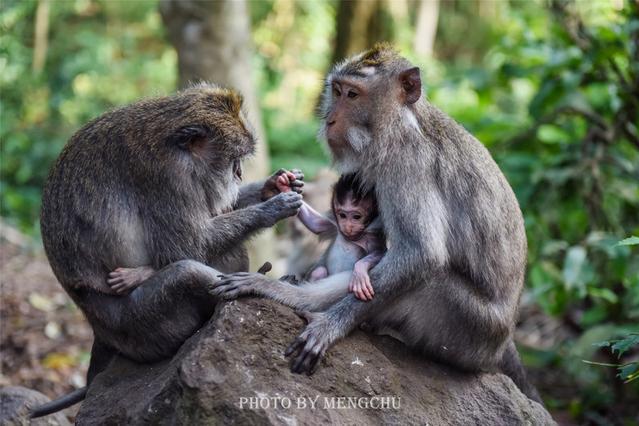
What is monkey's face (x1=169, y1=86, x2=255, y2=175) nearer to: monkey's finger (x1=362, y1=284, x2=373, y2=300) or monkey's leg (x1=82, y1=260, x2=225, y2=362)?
monkey's leg (x1=82, y1=260, x2=225, y2=362)

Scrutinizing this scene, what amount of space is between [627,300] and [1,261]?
755 centimetres

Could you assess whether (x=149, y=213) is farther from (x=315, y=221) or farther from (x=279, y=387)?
(x=279, y=387)

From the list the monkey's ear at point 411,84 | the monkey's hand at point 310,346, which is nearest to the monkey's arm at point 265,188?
the monkey's ear at point 411,84

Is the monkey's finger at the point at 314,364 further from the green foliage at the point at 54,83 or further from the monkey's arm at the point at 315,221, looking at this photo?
the green foliage at the point at 54,83

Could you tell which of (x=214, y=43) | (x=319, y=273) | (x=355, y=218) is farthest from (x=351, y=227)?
(x=214, y=43)

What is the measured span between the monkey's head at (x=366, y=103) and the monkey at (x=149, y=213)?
0.45m

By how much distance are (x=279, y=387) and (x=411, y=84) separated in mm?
2058

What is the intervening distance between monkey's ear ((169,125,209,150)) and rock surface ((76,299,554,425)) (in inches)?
43.5

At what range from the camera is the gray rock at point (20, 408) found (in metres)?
5.64

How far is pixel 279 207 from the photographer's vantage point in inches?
203

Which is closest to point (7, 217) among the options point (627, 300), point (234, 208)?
point (234, 208)

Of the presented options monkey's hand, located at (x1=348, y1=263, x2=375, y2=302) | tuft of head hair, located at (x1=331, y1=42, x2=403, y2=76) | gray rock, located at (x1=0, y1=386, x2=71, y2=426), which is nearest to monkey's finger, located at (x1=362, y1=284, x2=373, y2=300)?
monkey's hand, located at (x1=348, y1=263, x2=375, y2=302)

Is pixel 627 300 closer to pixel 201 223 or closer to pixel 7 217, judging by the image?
pixel 201 223

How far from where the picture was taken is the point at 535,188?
825 centimetres
